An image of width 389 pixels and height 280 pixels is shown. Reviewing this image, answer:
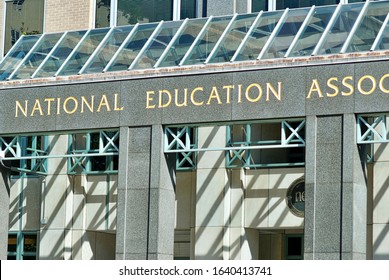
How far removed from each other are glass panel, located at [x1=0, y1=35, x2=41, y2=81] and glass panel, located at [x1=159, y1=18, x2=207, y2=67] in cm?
483

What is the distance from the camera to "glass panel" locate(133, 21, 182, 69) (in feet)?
87.6

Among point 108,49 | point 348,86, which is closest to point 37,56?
point 108,49

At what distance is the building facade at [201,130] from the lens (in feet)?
Answer: 77.3

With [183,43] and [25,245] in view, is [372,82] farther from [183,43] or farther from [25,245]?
[25,245]

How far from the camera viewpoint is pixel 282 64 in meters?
24.2

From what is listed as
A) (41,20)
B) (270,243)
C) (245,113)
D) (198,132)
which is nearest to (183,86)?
(245,113)

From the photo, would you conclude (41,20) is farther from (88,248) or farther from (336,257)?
(336,257)

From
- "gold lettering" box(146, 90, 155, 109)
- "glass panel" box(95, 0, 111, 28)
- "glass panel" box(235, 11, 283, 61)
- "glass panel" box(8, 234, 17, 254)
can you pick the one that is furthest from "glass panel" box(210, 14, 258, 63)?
"glass panel" box(8, 234, 17, 254)

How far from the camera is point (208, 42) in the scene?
2661 cm

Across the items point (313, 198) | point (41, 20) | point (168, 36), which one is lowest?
point (313, 198)

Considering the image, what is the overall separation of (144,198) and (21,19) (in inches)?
566

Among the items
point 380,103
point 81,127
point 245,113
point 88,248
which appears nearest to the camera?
point 380,103

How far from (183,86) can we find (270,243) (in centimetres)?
1054
